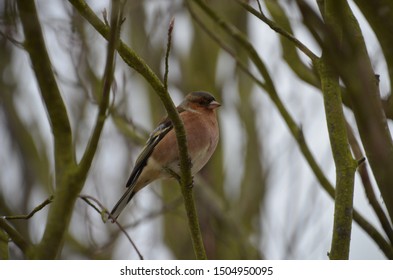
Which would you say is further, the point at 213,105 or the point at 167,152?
the point at 213,105

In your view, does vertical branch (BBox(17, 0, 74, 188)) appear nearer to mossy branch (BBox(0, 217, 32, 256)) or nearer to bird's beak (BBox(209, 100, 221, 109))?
mossy branch (BBox(0, 217, 32, 256))

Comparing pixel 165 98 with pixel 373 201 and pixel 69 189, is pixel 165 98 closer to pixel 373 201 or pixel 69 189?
pixel 69 189

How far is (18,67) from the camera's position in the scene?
7.09 m

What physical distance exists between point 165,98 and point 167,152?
211cm

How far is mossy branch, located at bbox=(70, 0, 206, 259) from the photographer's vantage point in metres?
3.16

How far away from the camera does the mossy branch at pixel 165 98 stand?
3156 mm

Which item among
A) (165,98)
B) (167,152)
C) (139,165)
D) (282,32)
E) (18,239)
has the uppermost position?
(282,32)

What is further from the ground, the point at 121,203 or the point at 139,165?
the point at 139,165

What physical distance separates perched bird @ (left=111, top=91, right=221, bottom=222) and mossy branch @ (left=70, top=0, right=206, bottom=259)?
1.29 meters

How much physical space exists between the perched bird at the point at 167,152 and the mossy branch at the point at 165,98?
129 cm

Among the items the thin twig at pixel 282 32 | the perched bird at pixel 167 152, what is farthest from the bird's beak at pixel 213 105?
the thin twig at pixel 282 32

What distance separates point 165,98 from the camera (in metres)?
3.28

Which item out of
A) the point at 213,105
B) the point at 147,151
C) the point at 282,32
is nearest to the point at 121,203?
the point at 147,151
